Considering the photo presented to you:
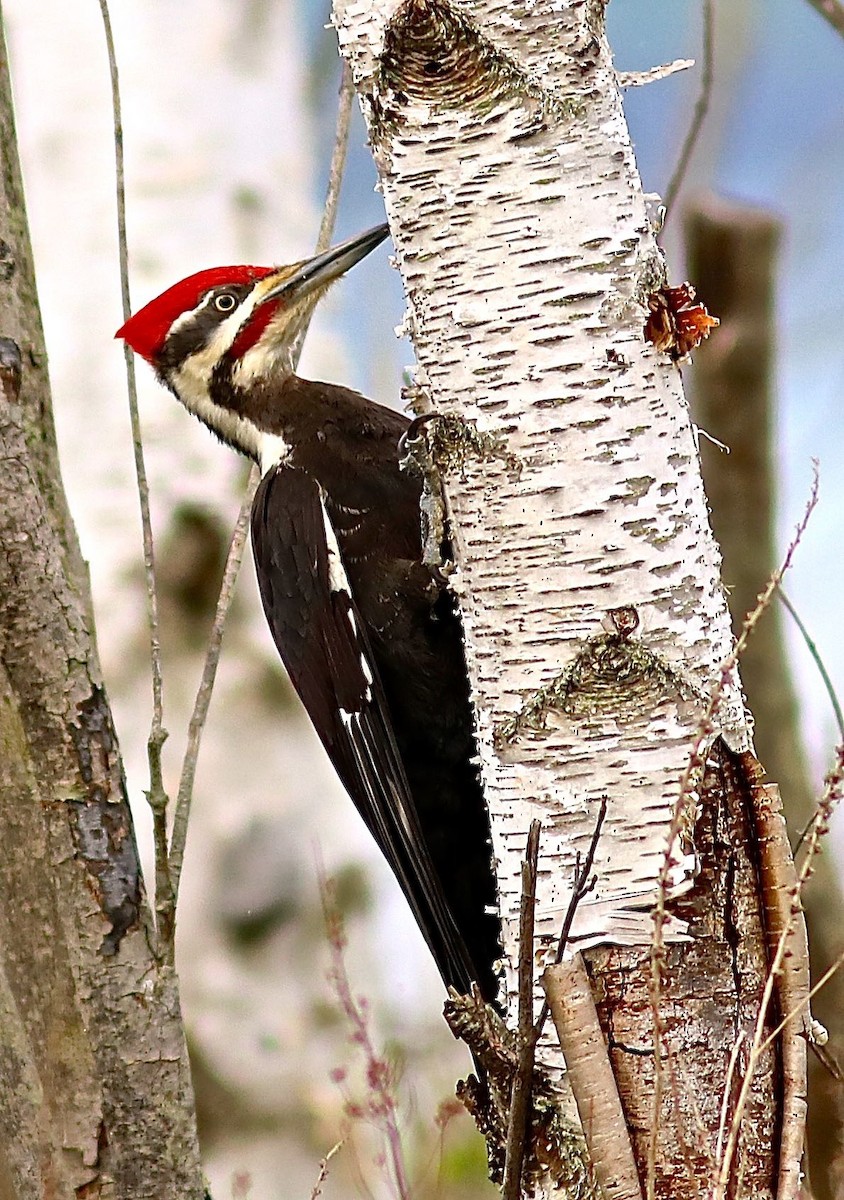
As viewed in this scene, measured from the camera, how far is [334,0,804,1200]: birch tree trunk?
128cm

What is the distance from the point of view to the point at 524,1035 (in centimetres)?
115

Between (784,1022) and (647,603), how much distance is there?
386mm

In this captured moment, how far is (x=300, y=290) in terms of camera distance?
2.68 meters

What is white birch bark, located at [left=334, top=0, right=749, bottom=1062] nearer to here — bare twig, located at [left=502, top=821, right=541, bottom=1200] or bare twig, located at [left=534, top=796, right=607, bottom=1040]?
bare twig, located at [left=534, top=796, right=607, bottom=1040]

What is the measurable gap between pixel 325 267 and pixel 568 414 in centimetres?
134

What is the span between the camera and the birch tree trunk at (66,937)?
1498 millimetres

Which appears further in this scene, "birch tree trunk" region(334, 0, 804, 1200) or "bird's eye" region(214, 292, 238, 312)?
"bird's eye" region(214, 292, 238, 312)

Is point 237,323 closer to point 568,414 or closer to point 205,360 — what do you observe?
point 205,360

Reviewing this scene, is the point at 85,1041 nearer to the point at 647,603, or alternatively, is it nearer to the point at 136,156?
the point at 647,603

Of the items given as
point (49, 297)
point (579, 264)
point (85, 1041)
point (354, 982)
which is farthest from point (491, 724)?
point (49, 297)

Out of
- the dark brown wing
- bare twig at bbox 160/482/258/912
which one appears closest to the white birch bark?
bare twig at bbox 160/482/258/912

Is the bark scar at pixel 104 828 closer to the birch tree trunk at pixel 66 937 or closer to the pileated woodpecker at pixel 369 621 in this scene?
the birch tree trunk at pixel 66 937

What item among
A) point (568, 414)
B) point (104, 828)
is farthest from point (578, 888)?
point (104, 828)

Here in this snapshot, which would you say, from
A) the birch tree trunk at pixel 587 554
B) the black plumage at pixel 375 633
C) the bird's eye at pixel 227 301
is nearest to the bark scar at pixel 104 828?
the birch tree trunk at pixel 587 554
